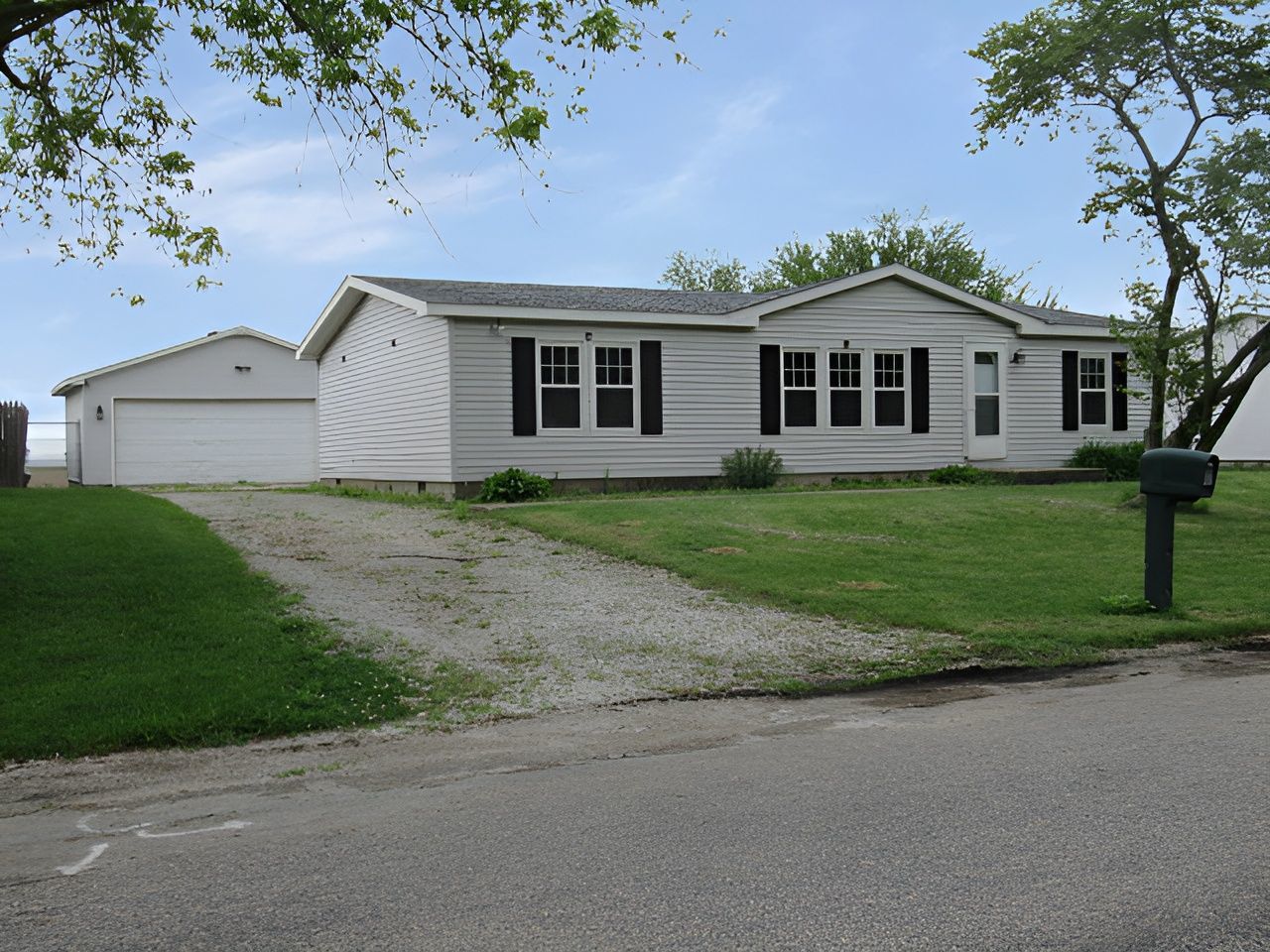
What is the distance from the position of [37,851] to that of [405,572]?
7.35m

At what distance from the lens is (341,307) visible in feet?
82.1

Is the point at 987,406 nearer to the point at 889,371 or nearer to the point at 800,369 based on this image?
the point at 889,371

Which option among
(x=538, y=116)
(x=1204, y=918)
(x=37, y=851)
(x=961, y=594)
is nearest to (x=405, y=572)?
(x=538, y=116)

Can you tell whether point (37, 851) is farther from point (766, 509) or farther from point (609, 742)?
point (766, 509)

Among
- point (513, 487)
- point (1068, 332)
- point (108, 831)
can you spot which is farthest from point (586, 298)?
point (108, 831)

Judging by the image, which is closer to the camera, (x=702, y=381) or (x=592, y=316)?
(x=592, y=316)

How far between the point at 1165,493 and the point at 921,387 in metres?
13.1

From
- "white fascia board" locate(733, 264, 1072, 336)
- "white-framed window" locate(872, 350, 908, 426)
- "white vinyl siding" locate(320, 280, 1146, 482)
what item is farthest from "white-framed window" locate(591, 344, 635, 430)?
"white-framed window" locate(872, 350, 908, 426)

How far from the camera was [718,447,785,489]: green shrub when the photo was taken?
69.2 feet

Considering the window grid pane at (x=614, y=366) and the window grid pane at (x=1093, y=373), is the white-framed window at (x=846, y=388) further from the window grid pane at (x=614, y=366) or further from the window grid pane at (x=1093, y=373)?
the window grid pane at (x=1093, y=373)

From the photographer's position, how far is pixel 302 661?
7949mm

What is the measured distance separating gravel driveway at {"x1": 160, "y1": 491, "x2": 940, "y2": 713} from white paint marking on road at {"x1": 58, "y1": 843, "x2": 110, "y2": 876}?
9.61 feet

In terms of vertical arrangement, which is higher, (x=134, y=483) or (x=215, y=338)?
(x=215, y=338)

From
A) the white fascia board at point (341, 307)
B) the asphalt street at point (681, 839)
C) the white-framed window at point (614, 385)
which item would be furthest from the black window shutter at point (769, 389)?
the asphalt street at point (681, 839)
